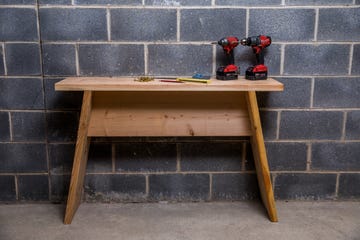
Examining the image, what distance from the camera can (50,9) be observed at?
6.97 ft

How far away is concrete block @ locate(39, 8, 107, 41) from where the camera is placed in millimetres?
2131

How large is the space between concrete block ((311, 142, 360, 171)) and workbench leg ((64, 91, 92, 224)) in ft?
4.08

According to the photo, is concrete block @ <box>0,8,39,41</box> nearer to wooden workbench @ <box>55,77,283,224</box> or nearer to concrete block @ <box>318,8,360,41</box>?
wooden workbench @ <box>55,77,283,224</box>

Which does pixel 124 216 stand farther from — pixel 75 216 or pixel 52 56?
pixel 52 56

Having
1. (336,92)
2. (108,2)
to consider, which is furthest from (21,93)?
(336,92)

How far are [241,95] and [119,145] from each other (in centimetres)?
72

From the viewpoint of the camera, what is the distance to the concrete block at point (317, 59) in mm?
2199

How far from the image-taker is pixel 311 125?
7.51 ft

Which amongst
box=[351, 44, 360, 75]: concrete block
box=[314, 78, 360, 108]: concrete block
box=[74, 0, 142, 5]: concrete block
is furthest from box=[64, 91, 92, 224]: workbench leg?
box=[351, 44, 360, 75]: concrete block

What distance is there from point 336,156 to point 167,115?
0.99 metres

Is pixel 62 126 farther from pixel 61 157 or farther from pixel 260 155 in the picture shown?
pixel 260 155

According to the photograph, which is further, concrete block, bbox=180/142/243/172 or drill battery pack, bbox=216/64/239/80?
concrete block, bbox=180/142/243/172

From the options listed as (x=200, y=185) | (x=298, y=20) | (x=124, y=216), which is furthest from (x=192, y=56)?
(x=124, y=216)

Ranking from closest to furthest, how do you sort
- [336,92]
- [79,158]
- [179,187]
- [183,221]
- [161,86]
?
[161,86]
[79,158]
[183,221]
[336,92]
[179,187]
